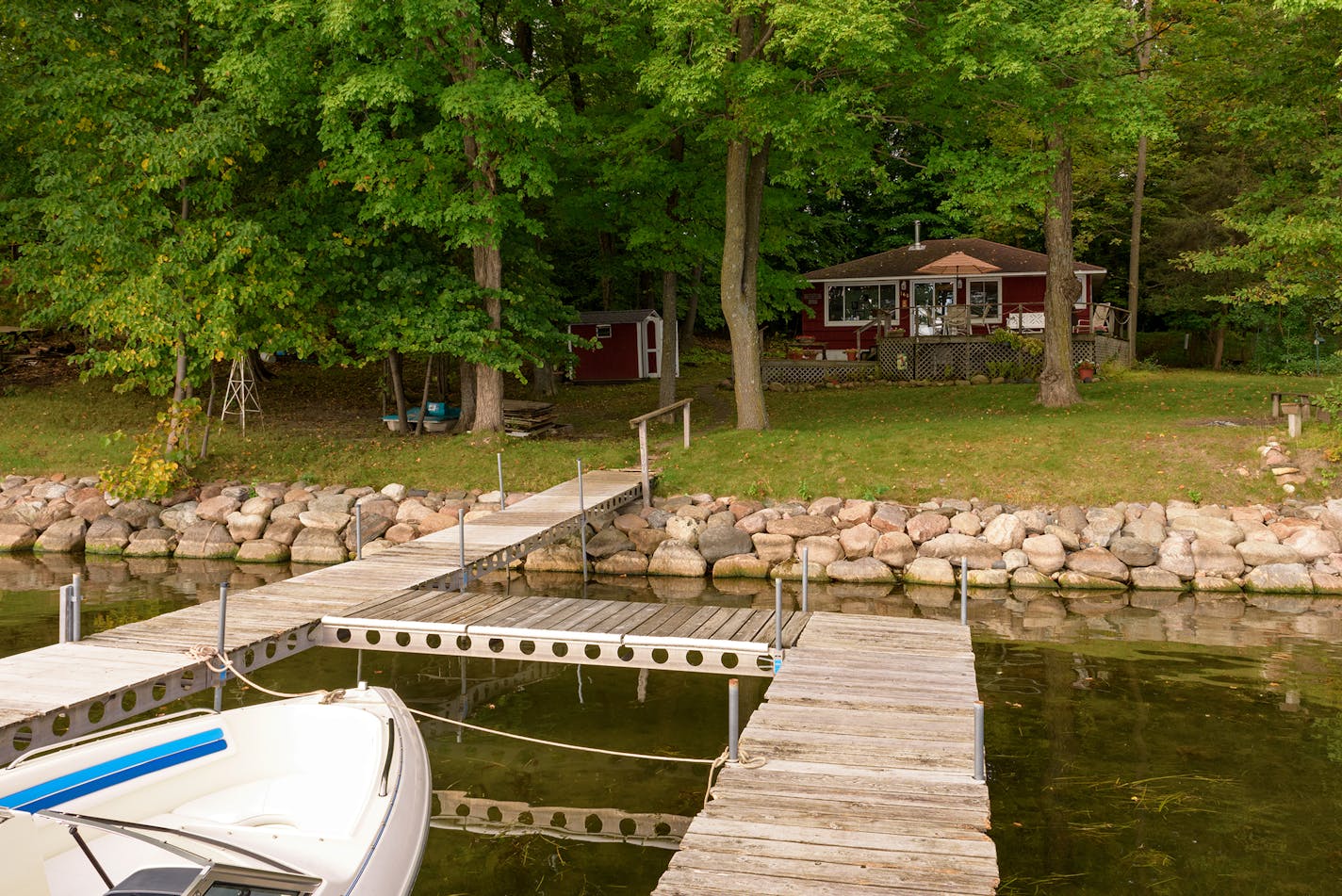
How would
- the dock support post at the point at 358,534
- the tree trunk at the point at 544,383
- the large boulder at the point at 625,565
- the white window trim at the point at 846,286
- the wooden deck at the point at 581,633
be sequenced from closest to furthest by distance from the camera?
the wooden deck at the point at 581,633, the dock support post at the point at 358,534, the large boulder at the point at 625,565, the tree trunk at the point at 544,383, the white window trim at the point at 846,286

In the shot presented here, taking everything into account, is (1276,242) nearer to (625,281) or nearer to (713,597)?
(713,597)

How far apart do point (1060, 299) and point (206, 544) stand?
1614cm

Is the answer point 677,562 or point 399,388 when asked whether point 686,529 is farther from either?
Result: point 399,388

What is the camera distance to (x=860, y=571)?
52.0 ft

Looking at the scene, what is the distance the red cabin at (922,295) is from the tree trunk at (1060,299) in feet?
33.8

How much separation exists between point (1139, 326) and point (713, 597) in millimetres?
33986

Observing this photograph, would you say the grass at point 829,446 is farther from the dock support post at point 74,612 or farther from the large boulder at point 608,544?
the dock support post at point 74,612

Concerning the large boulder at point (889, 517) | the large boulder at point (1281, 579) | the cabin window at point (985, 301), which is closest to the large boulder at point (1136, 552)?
the large boulder at point (1281, 579)

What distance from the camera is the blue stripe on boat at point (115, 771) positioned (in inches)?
245

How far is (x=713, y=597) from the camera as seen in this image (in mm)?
15125

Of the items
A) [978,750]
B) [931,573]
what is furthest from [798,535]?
[978,750]

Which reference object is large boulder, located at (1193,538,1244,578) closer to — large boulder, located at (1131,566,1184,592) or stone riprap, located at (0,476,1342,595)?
stone riprap, located at (0,476,1342,595)

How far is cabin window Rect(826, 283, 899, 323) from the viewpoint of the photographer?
3572cm

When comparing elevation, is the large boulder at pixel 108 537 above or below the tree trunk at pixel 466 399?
below
